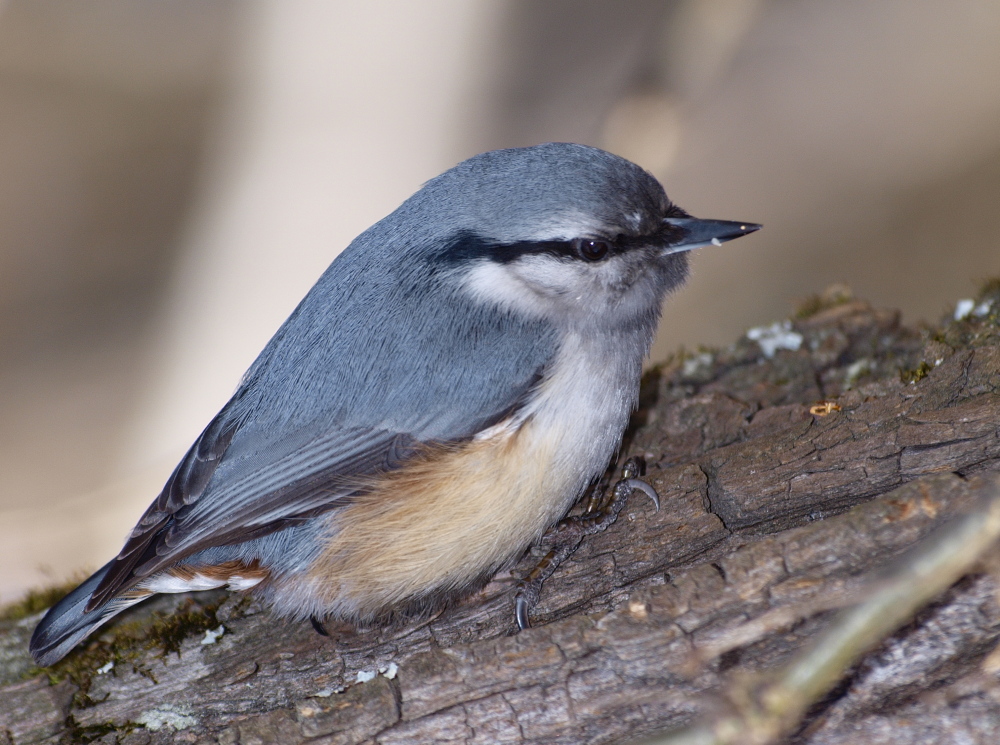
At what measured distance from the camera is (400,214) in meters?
2.77

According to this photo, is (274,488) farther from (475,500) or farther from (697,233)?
(697,233)

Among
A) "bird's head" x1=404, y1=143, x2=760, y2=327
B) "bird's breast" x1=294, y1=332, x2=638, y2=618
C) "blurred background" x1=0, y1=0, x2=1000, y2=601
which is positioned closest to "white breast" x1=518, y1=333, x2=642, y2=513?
"bird's breast" x1=294, y1=332, x2=638, y2=618

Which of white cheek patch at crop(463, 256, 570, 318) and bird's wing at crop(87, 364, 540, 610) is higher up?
white cheek patch at crop(463, 256, 570, 318)

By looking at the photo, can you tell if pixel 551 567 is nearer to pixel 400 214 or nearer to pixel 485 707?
pixel 485 707

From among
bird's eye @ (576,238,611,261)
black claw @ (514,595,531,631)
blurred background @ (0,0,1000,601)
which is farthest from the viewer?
blurred background @ (0,0,1000,601)

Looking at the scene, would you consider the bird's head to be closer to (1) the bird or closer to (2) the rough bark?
(1) the bird

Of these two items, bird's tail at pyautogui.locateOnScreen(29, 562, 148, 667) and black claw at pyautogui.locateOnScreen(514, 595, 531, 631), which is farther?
bird's tail at pyautogui.locateOnScreen(29, 562, 148, 667)

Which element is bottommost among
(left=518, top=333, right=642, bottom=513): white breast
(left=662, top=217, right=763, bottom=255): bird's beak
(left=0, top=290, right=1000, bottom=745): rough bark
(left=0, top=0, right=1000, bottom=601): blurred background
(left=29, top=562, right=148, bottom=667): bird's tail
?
(left=0, top=290, right=1000, bottom=745): rough bark

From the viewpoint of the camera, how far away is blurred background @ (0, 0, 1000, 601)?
5.18 meters

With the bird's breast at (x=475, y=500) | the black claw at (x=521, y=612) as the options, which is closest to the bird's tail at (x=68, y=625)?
the bird's breast at (x=475, y=500)

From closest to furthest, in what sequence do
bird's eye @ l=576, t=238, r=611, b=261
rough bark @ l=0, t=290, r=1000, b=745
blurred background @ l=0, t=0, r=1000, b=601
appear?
rough bark @ l=0, t=290, r=1000, b=745, bird's eye @ l=576, t=238, r=611, b=261, blurred background @ l=0, t=0, r=1000, b=601

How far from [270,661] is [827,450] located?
1.71 metres

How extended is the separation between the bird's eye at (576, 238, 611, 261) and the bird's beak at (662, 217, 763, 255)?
0.20 m

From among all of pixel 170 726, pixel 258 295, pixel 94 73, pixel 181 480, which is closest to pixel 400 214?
pixel 181 480
